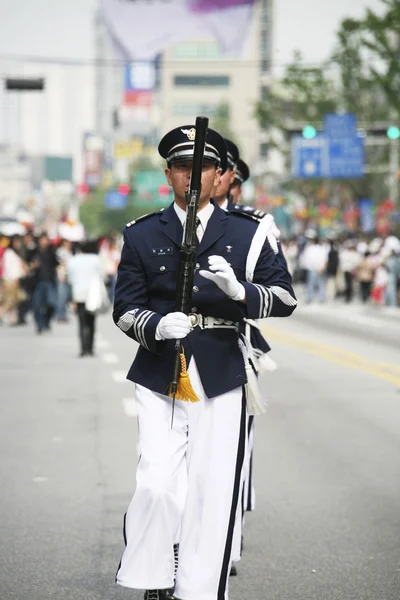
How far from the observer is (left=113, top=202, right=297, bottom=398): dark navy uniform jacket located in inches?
191

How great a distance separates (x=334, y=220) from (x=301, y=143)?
15.5 m

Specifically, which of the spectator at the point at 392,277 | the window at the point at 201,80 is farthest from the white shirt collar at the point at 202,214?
the window at the point at 201,80

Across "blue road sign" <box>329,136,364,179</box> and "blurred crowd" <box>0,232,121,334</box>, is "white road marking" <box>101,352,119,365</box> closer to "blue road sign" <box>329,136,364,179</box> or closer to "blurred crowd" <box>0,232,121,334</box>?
"blurred crowd" <box>0,232,121,334</box>

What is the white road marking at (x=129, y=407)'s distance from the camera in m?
11.7

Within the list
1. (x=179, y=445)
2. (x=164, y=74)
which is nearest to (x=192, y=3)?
(x=179, y=445)

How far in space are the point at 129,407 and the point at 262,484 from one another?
13.4 ft

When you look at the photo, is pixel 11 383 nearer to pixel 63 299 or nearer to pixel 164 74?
pixel 63 299

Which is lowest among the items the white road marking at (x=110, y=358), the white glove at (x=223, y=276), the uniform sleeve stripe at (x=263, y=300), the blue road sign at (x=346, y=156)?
the white road marking at (x=110, y=358)

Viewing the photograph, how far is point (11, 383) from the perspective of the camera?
48.9 feet

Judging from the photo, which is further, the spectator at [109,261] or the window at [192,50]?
the window at [192,50]

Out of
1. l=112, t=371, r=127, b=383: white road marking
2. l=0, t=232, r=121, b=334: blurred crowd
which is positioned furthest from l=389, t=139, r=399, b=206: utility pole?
l=112, t=371, r=127, b=383: white road marking

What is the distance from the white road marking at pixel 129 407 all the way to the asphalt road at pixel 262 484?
20 mm

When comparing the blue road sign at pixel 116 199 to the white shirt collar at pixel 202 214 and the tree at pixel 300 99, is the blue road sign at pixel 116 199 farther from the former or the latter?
the white shirt collar at pixel 202 214

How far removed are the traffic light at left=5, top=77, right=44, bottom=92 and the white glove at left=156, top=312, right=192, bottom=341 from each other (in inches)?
841
